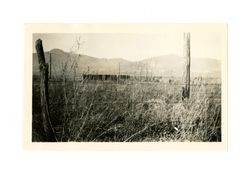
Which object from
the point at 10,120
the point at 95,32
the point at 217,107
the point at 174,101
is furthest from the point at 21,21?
the point at 217,107

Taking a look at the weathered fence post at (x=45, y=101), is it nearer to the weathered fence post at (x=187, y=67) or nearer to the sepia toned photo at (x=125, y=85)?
the sepia toned photo at (x=125, y=85)

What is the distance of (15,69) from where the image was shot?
4.40ft

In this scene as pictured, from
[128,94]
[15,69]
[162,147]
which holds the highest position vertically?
[15,69]

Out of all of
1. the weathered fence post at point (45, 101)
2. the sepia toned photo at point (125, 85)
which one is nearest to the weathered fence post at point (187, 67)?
the sepia toned photo at point (125, 85)

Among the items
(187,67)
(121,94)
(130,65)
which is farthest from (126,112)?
(187,67)

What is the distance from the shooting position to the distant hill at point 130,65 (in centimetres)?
133

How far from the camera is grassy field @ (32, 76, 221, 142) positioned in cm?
133

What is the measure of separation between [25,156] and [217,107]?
2.82 ft

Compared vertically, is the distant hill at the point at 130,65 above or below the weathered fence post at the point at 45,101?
above

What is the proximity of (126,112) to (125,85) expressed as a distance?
0.39 ft

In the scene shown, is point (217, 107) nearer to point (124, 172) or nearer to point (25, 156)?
point (124, 172)

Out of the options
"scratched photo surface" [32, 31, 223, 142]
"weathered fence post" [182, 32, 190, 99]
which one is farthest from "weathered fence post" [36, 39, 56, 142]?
"weathered fence post" [182, 32, 190, 99]

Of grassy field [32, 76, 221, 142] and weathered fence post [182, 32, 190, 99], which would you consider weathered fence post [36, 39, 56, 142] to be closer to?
grassy field [32, 76, 221, 142]

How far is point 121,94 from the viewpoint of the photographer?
1.33m
